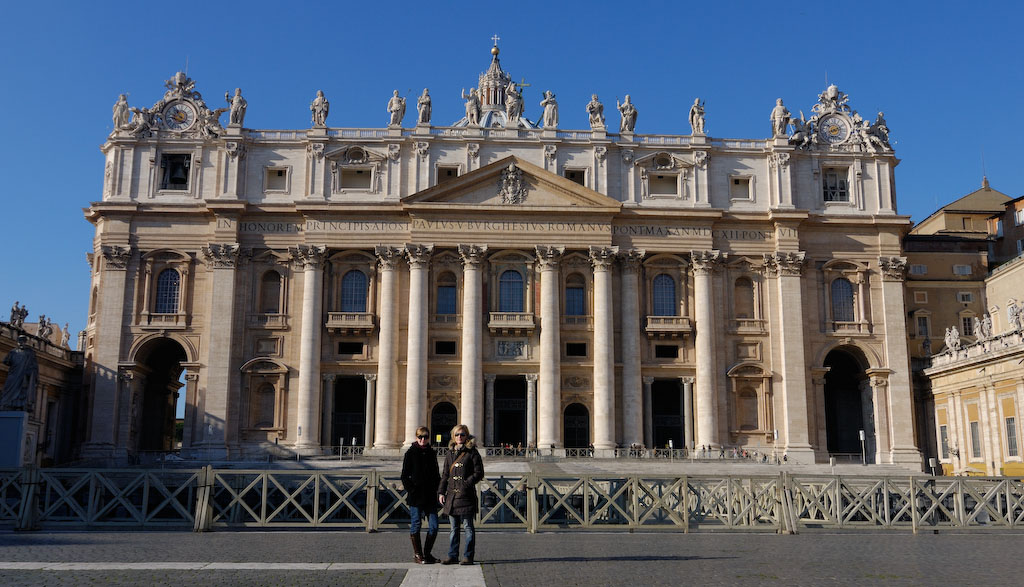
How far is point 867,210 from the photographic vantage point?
57.9m

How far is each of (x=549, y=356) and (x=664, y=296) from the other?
829 centimetres

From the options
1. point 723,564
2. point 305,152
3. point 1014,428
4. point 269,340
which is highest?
point 305,152

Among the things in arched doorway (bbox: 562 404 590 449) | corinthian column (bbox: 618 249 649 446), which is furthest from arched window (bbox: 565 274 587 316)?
arched doorway (bbox: 562 404 590 449)

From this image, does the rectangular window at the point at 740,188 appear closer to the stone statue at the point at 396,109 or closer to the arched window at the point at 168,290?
the stone statue at the point at 396,109

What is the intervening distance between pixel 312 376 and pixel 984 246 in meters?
43.5

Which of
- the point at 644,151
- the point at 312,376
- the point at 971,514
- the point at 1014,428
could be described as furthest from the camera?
the point at 644,151

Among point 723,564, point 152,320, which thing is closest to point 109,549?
point 723,564

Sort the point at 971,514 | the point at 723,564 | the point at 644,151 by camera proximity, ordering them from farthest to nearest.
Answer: the point at 644,151
the point at 971,514
the point at 723,564

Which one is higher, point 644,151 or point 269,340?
point 644,151

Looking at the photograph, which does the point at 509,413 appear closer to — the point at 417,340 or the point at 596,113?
the point at 417,340

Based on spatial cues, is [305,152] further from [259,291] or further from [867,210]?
[867,210]

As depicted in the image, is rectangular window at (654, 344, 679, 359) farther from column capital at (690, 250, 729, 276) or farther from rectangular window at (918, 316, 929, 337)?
rectangular window at (918, 316, 929, 337)

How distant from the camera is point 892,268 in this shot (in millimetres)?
56469

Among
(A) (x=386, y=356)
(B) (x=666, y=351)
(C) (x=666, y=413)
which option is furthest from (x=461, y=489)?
(C) (x=666, y=413)
